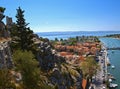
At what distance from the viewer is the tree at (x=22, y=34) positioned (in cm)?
5109

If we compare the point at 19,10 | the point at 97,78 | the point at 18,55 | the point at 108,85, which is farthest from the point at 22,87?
the point at 97,78

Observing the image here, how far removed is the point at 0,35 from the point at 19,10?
6.89 m

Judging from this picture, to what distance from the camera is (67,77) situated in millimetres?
61375

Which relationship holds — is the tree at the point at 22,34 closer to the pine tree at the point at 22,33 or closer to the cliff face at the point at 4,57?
the pine tree at the point at 22,33

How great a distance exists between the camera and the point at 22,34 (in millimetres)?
51438

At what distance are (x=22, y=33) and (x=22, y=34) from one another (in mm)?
217

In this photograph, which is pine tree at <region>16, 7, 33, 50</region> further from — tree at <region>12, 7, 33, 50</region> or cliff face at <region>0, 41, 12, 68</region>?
cliff face at <region>0, 41, 12, 68</region>

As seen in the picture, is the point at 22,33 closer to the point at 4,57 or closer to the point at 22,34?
the point at 22,34

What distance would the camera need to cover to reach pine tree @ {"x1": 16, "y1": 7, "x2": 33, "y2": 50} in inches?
2012

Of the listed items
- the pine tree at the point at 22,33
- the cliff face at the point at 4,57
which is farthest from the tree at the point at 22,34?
the cliff face at the point at 4,57

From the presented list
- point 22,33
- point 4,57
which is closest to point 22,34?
point 22,33

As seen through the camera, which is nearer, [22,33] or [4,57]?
[4,57]

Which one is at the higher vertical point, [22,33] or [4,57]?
[22,33]

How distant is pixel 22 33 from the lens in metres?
51.4
